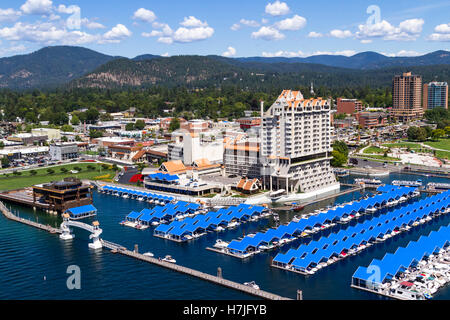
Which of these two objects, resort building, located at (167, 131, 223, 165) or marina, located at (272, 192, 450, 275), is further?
resort building, located at (167, 131, 223, 165)

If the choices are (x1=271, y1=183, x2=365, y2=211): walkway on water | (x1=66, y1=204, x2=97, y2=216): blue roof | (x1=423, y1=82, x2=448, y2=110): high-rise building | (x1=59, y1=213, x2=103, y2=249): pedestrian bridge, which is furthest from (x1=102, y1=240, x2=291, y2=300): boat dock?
(x1=423, y1=82, x2=448, y2=110): high-rise building

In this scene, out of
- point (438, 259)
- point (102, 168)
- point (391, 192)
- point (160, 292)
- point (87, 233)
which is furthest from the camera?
point (102, 168)

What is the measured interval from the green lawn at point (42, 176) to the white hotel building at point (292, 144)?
96.0 feet

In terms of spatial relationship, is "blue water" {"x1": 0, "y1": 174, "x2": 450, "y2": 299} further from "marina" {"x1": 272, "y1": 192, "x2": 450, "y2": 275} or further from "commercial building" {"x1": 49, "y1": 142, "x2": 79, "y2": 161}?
"commercial building" {"x1": 49, "y1": 142, "x2": 79, "y2": 161}

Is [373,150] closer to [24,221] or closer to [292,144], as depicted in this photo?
[292,144]

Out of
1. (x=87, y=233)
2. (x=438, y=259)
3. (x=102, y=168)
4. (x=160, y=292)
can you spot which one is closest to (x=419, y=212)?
(x=438, y=259)

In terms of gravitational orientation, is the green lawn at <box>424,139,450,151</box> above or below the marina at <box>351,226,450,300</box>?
above

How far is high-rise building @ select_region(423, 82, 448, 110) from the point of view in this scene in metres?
164

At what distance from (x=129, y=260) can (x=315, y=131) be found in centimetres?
3705

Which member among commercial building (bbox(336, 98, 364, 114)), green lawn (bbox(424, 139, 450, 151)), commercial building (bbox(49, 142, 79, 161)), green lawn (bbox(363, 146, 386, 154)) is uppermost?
commercial building (bbox(336, 98, 364, 114))

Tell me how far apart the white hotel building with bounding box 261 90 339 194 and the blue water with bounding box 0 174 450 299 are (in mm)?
15015

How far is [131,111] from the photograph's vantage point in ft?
557

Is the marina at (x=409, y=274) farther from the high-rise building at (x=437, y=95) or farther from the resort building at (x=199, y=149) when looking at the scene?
the high-rise building at (x=437, y=95)
